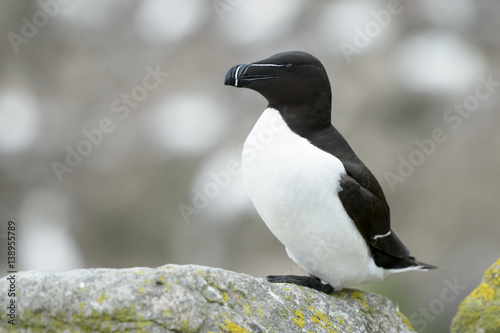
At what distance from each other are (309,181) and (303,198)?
14 cm

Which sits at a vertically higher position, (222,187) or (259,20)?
(259,20)

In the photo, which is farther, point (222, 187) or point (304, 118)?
point (222, 187)

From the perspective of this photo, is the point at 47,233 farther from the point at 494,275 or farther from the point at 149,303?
the point at 149,303

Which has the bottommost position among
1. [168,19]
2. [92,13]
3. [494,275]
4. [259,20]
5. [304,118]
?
[494,275]

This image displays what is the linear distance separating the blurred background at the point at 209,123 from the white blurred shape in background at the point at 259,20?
0.06 m

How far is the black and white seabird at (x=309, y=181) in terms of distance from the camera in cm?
482

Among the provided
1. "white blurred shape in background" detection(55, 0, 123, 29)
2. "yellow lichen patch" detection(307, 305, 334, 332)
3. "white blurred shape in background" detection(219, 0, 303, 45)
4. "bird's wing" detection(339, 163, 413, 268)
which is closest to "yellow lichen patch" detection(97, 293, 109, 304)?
"yellow lichen patch" detection(307, 305, 334, 332)

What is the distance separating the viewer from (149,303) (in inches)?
136

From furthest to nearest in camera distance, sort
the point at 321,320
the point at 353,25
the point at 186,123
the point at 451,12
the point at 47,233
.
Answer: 1. the point at 353,25
2. the point at 451,12
3. the point at 186,123
4. the point at 47,233
5. the point at 321,320

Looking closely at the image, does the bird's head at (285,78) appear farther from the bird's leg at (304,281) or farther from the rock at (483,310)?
the rock at (483,310)

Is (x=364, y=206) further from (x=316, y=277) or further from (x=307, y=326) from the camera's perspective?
(x=307, y=326)

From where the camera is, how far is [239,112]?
18219mm

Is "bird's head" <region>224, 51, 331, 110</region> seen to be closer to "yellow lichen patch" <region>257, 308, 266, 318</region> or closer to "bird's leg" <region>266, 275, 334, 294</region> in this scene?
"bird's leg" <region>266, 275, 334, 294</region>

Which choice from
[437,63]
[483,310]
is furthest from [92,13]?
[483,310]
